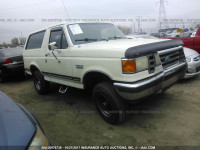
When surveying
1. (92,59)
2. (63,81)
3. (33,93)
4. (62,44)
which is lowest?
(33,93)

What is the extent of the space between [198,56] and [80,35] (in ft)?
12.3

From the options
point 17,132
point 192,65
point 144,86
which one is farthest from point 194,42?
point 17,132

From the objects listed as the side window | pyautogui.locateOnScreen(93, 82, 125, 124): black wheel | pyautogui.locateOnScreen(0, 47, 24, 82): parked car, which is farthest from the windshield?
pyautogui.locateOnScreen(0, 47, 24, 82): parked car

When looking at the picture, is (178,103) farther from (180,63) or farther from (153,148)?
(153,148)

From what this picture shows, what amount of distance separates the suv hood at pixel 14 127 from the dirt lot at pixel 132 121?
110 centimetres

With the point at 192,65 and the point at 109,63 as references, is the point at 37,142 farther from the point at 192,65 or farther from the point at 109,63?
the point at 192,65

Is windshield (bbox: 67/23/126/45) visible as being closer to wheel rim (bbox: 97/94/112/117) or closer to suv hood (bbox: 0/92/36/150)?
wheel rim (bbox: 97/94/112/117)

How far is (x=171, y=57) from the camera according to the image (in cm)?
313

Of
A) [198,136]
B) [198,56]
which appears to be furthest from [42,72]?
[198,56]

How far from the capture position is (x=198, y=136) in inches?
101

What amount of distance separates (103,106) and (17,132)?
1812 millimetres

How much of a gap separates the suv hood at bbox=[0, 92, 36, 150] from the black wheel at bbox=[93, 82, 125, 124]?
4.39 ft

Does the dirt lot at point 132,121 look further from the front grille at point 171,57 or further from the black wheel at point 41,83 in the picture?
the front grille at point 171,57

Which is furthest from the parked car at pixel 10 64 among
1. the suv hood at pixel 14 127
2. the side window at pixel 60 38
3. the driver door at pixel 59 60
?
the suv hood at pixel 14 127
